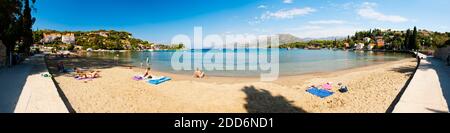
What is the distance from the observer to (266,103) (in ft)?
35.9

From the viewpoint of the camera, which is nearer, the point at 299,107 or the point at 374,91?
the point at 299,107

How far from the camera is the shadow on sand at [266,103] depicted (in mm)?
9773

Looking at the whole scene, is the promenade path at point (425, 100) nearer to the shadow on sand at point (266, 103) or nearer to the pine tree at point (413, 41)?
the shadow on sand at point (266, 103)

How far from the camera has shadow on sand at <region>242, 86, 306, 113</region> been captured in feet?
32.1

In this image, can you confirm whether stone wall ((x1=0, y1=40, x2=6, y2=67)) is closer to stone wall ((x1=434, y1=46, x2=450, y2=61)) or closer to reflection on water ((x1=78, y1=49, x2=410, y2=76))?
reflection on water ((x1=78, y1=49, x2=410, y2=76))

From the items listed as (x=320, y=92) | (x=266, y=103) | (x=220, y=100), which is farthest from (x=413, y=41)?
(x=220, y=100)

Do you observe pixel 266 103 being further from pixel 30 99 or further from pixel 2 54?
pixel 2 54

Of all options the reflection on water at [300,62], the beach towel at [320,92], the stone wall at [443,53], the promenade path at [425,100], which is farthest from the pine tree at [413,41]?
the beach towel at [320,92]
